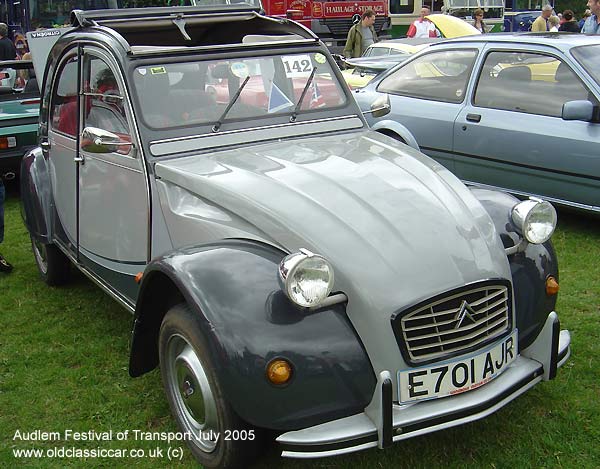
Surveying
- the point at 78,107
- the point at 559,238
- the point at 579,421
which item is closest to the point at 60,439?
the point at 78,107

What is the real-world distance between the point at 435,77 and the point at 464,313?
16.4 feet

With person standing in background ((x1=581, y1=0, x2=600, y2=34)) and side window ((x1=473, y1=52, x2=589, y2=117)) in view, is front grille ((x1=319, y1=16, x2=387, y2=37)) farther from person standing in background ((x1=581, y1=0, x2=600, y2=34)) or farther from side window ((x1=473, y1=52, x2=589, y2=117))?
side window ((x1=473, y1=52, x2=589, y2=117))

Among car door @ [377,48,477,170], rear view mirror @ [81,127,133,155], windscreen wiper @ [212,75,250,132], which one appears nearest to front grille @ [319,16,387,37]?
car door @ [377,48,477,170]

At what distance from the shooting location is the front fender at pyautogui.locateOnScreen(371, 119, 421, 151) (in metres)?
7.05

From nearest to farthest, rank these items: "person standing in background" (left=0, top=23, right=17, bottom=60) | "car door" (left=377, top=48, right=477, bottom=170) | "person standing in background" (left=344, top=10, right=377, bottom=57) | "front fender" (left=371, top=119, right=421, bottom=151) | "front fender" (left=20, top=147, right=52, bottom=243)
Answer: "front fender" (left=20, top=147, right=52, bottom=243) < "front fender" (left=371, top=119, right=421, bottom=151) < "car door" (left=377, top=48, right=477, bottom=170) < "person standing in background" (left=0, top=23, right=17, bottom=60) < "person standing in background" (left=344, top=10, right=377, bottom=57)

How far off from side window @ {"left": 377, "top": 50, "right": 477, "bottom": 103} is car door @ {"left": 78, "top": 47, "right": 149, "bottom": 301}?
3924 millimetres

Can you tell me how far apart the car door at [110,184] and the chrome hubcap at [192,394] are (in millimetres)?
856

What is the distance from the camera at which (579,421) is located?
3.60 metres

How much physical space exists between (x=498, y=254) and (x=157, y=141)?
1933 millimetres

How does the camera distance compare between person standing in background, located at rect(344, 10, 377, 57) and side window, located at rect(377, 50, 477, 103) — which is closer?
side window, located at rect(377, 50, 477, 103)

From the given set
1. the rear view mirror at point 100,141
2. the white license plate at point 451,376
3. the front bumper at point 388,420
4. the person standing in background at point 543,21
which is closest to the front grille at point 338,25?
the person standing in background at point 543,21

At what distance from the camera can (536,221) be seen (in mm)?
3561

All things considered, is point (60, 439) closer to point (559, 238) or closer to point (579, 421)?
point (579, 421)

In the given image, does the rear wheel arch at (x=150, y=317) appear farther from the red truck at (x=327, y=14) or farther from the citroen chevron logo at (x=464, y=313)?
the red truck at (x=327, y=14)
